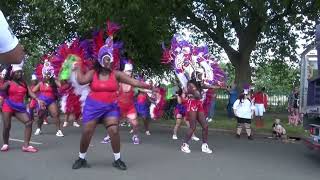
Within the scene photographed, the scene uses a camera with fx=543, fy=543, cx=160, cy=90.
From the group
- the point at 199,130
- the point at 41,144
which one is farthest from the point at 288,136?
the point at 41,144

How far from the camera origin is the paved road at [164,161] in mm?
8148

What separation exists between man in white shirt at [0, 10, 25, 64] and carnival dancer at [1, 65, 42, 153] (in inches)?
308

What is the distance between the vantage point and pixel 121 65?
10.6m

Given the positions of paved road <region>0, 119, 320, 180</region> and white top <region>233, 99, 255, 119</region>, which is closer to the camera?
paved road <region>0, 119, 320, 180</region>

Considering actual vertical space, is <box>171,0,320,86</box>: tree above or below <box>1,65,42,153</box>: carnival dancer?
above

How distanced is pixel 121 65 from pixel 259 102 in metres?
10.2

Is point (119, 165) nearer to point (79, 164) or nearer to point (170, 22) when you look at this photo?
point (79, 164)

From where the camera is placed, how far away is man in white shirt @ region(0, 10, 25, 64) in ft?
7.93

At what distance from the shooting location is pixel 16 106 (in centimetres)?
1035

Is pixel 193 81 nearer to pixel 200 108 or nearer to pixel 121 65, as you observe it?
pixel 200 108

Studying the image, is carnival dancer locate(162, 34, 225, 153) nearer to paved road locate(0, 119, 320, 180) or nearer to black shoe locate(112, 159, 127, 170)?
paved road locate(0, 119, 320, 180)

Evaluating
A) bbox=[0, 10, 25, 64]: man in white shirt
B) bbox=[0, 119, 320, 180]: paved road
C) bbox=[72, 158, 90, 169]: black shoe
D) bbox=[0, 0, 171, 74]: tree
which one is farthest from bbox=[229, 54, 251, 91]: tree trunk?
bbox=[0, 10, 25, 64]: man in white shirt

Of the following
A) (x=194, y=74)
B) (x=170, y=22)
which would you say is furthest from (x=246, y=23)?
(x=194, y=74)

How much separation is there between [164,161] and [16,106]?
3.06 m
